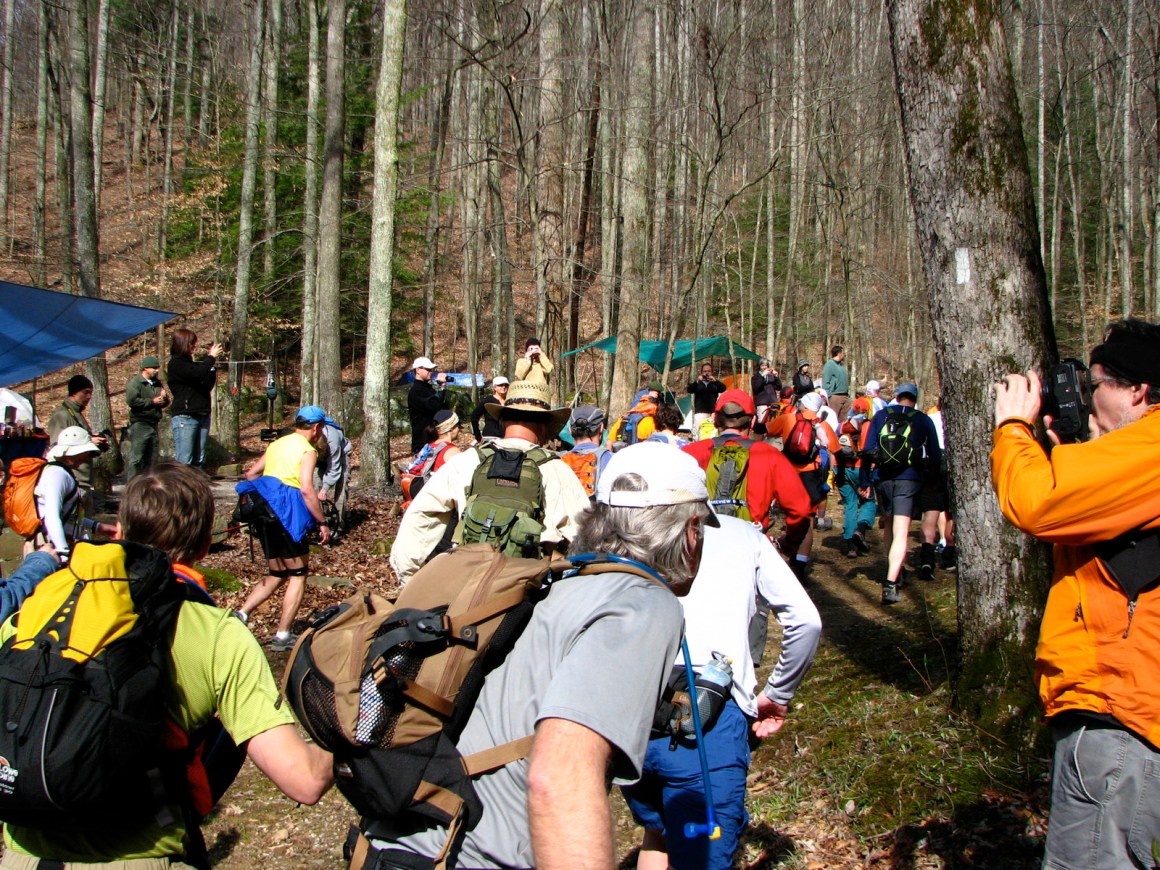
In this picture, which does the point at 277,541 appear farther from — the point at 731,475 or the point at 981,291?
the point at 981,291

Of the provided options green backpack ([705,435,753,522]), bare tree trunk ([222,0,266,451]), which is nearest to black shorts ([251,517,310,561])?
green backpack ([705,435,753,522])

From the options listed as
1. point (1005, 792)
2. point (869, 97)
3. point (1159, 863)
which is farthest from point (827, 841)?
point (869, 97)

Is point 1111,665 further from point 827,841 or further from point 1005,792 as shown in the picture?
point 827,841

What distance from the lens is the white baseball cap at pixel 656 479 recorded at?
2.14 meters

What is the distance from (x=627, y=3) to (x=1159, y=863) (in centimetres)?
1449

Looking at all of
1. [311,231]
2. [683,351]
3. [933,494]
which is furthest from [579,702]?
[683,351]

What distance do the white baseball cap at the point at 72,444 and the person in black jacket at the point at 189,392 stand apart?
4421mm

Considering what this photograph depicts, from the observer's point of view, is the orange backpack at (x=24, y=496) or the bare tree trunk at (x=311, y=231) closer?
the orange backpack at (x=24, y=496)

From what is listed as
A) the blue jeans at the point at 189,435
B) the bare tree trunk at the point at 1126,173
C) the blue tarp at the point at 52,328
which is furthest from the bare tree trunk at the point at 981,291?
the bare tree trunk at the point at 1126,173

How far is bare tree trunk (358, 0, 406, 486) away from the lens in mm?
12500

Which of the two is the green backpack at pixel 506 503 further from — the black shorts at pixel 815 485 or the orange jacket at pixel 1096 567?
A: the black shorts at pixel 815 485

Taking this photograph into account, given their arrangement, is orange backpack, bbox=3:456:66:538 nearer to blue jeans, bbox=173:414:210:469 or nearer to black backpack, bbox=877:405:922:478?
blue jeans, bbox=173:414:210:469

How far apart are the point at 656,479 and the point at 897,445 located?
275 inches

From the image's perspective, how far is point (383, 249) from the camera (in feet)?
41.7
